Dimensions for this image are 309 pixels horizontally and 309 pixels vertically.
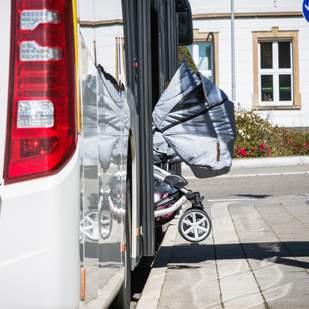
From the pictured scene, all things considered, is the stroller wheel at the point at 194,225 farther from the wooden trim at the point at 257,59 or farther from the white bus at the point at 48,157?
the wooden trim at the point at 257,59

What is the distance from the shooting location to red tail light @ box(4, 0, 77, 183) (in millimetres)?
3496

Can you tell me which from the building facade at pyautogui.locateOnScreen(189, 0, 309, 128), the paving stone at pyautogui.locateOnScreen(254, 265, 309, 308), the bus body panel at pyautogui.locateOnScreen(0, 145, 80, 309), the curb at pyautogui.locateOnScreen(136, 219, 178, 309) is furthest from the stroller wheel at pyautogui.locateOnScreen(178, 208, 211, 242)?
the building facade at pyautogui.locateOnScreen(189, 0, 309, 128)

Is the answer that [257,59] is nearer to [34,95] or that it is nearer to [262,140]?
[262,140]

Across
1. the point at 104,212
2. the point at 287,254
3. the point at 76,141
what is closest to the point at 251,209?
the point at 287,254

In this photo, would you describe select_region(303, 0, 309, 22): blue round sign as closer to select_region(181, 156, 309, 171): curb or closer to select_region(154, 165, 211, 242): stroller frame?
select_region(154, 165, 211, 242): stroller frame

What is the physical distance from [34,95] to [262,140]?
25.2 m

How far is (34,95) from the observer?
350 cm

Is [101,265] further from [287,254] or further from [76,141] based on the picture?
[287,254]

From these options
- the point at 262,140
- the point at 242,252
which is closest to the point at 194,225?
the point at 242,252

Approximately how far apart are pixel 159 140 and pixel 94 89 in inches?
213

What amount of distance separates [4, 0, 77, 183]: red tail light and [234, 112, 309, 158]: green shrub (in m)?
24.5

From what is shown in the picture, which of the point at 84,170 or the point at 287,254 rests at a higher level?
the point at 84,170

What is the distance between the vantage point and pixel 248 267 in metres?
8.84

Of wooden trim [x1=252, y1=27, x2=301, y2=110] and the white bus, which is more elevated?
wooden trim [x1=252, y1=27, x2=301, y2=110]
